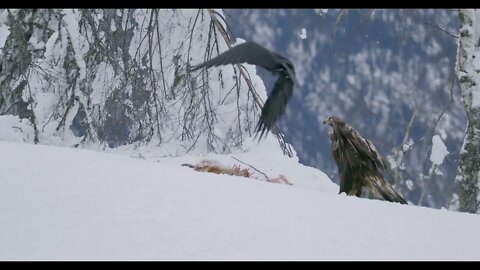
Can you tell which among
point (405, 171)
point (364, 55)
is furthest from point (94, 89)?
point (364, 55)

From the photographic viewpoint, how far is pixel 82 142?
4.85 metres

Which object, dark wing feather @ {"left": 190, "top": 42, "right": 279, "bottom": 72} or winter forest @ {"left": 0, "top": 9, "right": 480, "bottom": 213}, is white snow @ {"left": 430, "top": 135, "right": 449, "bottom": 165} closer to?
winter forest @ {"left": 0, "top": 9, "right": 480, "bottom": 213}

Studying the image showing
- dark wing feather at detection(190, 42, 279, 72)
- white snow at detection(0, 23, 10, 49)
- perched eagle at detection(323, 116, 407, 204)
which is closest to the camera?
dark wing feather at detection(190, 42, 279, 72)

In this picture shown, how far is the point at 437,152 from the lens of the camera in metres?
7.63

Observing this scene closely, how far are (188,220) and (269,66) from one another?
0.44 m

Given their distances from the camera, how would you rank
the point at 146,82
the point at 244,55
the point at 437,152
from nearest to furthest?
the point at 244,55, the point at 146,82, the point at 437,152

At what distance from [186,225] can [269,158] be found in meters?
2.02

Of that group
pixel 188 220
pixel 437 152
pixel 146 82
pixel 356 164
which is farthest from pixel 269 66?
pixel 437 152

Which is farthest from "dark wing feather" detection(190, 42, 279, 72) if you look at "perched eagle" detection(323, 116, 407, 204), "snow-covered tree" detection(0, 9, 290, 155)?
"snow-covered tree" detection(0, 9, 290, 155)

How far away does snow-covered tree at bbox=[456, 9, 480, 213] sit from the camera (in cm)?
421

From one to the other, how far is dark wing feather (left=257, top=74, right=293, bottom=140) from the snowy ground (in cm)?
23

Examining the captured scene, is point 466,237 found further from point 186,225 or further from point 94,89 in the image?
point 94,89

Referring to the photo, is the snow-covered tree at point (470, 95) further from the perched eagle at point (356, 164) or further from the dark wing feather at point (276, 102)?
the dark wing feather at point (276, 102)

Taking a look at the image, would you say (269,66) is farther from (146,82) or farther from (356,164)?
(146,82)
